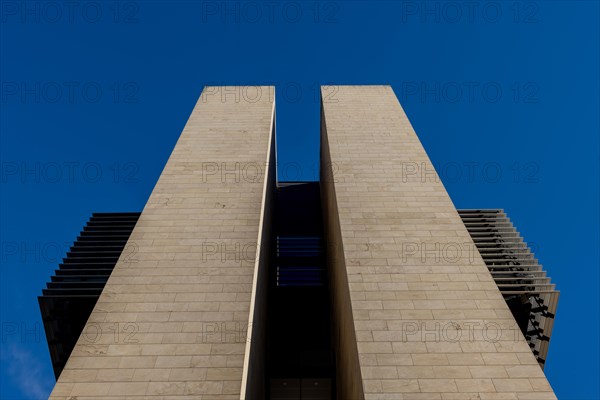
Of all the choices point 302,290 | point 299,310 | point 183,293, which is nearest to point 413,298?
point 183,293

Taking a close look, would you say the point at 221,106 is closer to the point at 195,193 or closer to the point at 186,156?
the point at 186,156

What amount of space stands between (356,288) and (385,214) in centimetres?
628

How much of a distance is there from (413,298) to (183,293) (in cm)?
1083

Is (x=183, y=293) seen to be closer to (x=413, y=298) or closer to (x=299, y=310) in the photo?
(x=413, y=298)

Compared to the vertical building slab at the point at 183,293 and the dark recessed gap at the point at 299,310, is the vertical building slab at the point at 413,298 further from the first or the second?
the vertical building slab at the point at 183,293

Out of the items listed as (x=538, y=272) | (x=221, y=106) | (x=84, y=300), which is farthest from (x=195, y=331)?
(x=221, y=106)

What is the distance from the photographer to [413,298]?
20.3m

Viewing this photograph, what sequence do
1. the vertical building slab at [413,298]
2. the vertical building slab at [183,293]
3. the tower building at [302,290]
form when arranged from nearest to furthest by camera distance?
1. the vertical building slab at [413,298]
2. the vertical building slab at [183,293]
3. the tower building at [302,290]

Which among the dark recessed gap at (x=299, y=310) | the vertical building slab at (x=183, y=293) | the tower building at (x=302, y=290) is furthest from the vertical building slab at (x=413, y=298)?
the vertical building slab at (x=183, y=293)

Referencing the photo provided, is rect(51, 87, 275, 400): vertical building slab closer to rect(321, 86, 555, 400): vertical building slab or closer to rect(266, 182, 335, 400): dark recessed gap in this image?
rect(321, 86, 555, 400): vertical building slab

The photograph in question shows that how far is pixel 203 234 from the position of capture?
24.5 m

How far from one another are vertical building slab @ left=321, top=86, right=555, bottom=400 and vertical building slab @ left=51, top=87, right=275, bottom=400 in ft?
17.3

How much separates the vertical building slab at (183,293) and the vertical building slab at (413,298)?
5278 mm

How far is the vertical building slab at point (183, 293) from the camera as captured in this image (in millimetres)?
17125
